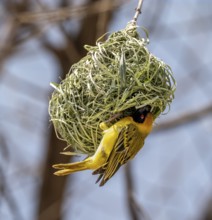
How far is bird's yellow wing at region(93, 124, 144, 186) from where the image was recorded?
3.50m

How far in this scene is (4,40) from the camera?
708 cm

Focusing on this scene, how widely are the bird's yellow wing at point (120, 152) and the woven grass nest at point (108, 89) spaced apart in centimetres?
9

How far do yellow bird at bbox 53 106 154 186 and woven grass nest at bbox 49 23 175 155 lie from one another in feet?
0.17

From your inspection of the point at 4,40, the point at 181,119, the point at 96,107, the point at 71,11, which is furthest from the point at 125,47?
the point at 4,40

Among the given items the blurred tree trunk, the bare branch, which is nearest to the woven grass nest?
the bare branch

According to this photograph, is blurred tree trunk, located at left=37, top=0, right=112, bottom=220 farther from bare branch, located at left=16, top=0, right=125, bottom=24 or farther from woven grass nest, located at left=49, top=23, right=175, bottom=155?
woven grass nest, located at left=49, top=23, right=175, bottom=155

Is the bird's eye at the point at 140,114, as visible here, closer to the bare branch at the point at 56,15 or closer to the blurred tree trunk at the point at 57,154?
the bare branch at the point at 56,15

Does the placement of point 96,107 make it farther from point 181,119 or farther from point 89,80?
point 181,119

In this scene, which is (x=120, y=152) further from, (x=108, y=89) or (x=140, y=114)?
(x=108, y=89)

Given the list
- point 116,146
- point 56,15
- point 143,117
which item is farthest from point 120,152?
point 56,15

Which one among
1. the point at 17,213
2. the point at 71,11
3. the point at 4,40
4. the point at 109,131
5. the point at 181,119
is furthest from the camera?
the point at 4,40

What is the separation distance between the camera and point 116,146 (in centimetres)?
350

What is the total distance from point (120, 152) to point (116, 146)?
0.13ft

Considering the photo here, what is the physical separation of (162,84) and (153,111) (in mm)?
160
